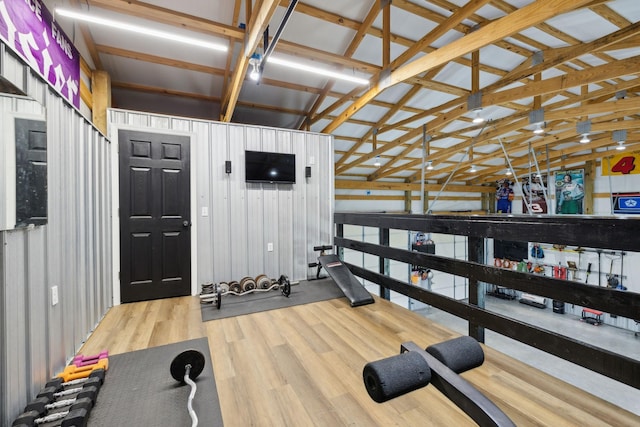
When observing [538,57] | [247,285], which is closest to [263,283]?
[247,285]

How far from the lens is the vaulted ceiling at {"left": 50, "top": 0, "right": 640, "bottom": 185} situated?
3.41 m

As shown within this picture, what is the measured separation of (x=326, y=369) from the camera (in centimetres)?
199

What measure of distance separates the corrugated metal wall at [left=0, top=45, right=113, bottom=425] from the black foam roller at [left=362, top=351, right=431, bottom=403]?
1901mm

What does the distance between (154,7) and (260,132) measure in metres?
1.89

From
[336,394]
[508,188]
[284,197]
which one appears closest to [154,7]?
→ [284,197]

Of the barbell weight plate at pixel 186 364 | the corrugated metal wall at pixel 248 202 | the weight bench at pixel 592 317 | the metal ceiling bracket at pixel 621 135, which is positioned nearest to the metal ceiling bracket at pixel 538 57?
the corrugated metal wall at pixel 248 202

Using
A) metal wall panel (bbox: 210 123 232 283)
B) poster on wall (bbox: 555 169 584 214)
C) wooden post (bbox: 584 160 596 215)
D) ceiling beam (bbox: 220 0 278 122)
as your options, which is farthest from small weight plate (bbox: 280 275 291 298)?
wooden post (bbox: 584 160 596 215)

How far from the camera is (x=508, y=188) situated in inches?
551

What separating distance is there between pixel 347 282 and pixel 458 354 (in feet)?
8.38

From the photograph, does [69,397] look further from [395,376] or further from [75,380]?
[395,376]

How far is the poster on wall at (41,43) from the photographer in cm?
177

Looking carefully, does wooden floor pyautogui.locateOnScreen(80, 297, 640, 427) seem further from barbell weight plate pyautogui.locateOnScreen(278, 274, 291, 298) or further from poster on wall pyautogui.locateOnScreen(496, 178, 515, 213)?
poster on wall pyautogui.locateOnScreen(496, 178, 515, 213)

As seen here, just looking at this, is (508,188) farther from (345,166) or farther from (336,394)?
(336,394)

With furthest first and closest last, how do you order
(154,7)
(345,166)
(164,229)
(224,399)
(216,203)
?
(345,166) < (216,203) < (164,229) < (154,7) < (224,399)
